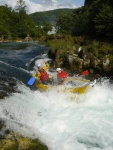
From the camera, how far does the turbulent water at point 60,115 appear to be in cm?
903

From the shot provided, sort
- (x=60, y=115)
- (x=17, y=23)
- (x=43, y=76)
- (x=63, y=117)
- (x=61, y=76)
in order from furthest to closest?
1. (x=17, y=23)
2. (x=43, y=76)
3. (x=61, y=76)
4. (x=60, y=115)
5. (x=63, y=117)

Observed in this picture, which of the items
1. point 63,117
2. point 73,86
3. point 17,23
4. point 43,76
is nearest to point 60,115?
point 63,117

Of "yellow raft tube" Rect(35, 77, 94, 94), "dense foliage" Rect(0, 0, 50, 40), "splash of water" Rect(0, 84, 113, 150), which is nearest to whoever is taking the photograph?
"splash of water" Rect(0, 84, 113, 150)

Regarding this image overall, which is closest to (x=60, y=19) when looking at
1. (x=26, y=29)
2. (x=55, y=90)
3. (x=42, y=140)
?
(x=26, y=29)

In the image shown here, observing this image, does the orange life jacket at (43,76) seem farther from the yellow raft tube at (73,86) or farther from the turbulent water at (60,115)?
the turbulent water at (60,115)

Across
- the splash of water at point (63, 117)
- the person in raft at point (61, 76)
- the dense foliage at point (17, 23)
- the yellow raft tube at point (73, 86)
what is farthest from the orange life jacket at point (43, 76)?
the dense foliage at point (17, 23)

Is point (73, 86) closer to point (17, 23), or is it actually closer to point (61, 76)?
point (61, 76)

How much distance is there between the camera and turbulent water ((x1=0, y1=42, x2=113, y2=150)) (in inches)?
356

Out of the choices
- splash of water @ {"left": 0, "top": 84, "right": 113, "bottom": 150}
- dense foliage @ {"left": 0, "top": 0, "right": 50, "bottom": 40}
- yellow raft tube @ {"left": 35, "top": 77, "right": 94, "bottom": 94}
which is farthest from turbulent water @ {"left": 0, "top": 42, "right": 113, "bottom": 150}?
dense foliage @ {"left": 0, "top": 0, "right": 50, "bottom": 40}

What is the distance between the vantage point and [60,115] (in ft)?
37.0

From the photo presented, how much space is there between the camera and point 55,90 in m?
13.4

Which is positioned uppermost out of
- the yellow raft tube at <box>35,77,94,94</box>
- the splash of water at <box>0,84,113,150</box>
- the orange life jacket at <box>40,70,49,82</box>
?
the orange life jacket at <box>40,70,49,82</box>

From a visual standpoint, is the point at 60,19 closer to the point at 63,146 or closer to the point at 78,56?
the point at 78,56

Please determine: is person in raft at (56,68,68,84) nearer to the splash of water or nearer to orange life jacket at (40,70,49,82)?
orange life jacket at (40,70,49,82)
